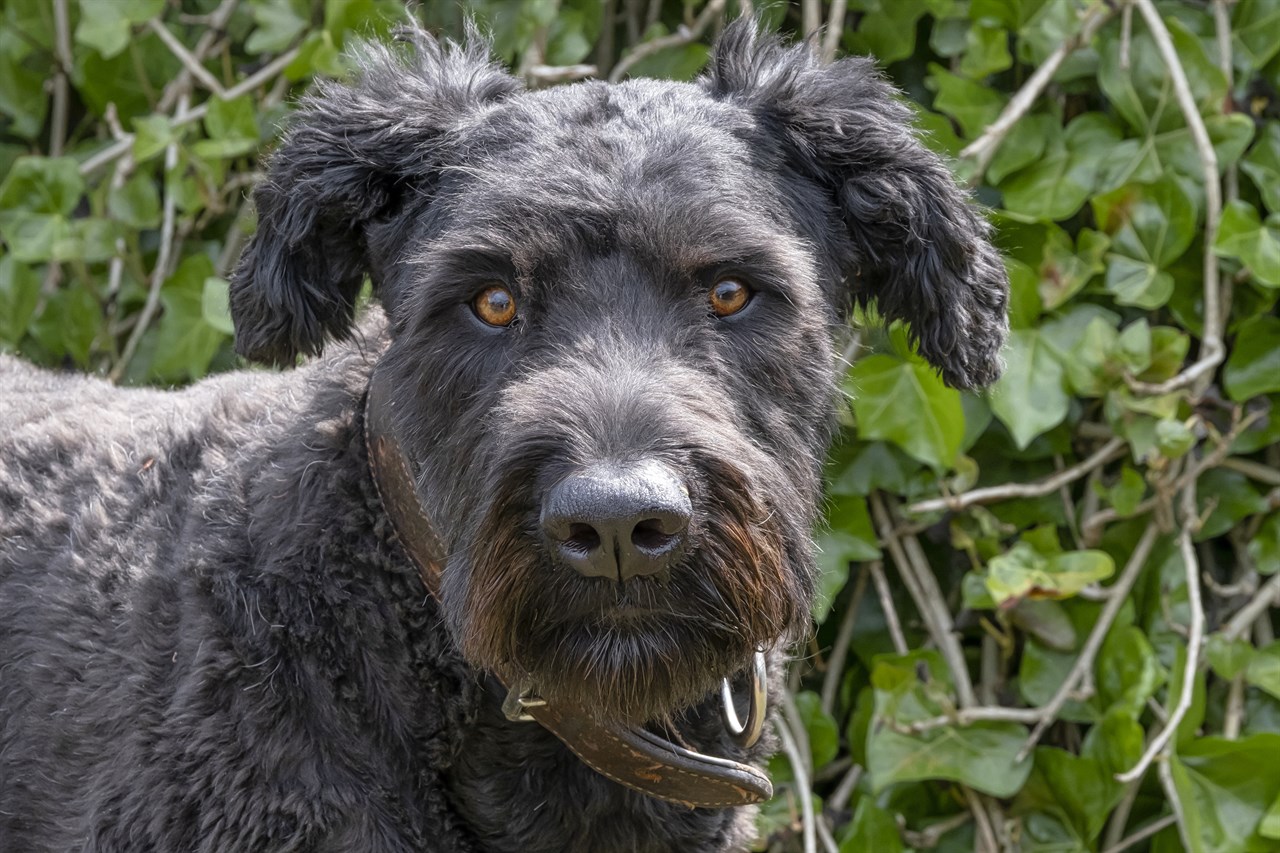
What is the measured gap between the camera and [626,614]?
2279mm

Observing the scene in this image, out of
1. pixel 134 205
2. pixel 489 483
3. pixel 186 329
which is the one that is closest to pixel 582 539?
pixel 489 483

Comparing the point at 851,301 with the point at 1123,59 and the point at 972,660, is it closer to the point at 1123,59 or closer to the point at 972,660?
the point at 1123,59

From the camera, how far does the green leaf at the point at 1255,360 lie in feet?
13.3

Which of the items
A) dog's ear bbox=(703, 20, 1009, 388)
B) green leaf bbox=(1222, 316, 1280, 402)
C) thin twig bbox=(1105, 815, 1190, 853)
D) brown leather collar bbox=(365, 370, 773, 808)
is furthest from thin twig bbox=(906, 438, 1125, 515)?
brown leather collar bbox=(365, 370, 773, 808)

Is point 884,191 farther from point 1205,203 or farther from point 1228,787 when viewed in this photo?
point 1228,787

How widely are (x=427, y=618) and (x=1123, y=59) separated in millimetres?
2675

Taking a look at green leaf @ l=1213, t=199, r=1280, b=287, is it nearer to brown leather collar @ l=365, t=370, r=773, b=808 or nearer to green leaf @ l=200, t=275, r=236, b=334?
brown leather collar @ l=365, t=370, r=773, b=808

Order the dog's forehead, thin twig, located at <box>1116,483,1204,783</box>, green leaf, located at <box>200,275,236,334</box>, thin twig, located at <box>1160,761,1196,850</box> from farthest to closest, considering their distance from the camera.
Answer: green leaf, located at <box>200,275,236,334</box>, thin twig, located at <box>1160,761,1196,850</box>, thin twig, located at <box>1116,483,1204,783</box>, the dog's forehead

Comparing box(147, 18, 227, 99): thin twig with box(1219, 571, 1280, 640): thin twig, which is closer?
box(1219, 571, 1280, 640): thin twig

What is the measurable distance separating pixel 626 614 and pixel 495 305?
2.11 ft

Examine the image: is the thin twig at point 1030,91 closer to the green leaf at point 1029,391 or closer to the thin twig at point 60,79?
the green leaf at point 1029,391

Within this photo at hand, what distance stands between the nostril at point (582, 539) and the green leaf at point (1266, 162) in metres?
2.71

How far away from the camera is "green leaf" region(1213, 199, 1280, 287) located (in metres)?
3.86

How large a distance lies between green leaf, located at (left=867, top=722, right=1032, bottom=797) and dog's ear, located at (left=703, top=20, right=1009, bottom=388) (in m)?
1.51
